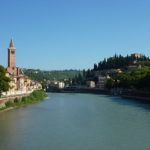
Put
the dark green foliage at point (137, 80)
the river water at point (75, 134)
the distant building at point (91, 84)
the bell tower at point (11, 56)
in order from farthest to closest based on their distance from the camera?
the distant building at point (91, 84) → the bell tower at point (11, 56) → the dark green foliage at point (137, 80) → the river water at point (75, 134)

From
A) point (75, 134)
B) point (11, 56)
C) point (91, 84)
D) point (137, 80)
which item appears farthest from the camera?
point (91, 84)

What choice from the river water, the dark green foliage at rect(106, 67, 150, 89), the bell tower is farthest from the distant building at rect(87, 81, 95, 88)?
the river water

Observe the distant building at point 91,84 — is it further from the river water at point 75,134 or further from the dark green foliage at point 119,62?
the river water at point 75,134

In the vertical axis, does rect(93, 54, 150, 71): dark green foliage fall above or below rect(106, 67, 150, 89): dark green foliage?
above

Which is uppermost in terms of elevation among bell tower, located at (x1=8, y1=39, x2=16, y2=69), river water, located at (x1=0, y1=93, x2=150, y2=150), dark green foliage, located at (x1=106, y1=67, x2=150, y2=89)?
bell tower, located at (x1=8, y1=39, x2=16, y2=69)

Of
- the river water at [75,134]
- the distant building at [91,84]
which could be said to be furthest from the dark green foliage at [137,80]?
the distant building at [91,84]

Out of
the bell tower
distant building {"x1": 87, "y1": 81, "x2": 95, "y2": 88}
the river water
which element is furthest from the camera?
distant building {"x1": 87, "y1": 81, "x2": 95, "y2": 88}

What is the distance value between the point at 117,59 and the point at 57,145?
126 metres

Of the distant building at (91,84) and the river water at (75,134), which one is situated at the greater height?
the distant building at (91,84)

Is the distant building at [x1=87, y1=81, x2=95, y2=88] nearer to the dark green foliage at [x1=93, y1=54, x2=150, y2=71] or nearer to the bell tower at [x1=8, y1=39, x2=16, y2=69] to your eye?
the dark green foliage at [x1=93, y1=54, x2=150, y2=71]

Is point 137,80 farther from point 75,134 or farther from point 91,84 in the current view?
point 91,84

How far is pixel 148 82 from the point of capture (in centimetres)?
6391

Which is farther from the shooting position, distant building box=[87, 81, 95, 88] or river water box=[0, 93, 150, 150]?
distant building box=[87, 81, 95, 88]

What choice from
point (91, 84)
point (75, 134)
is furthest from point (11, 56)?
point (75, 134)
